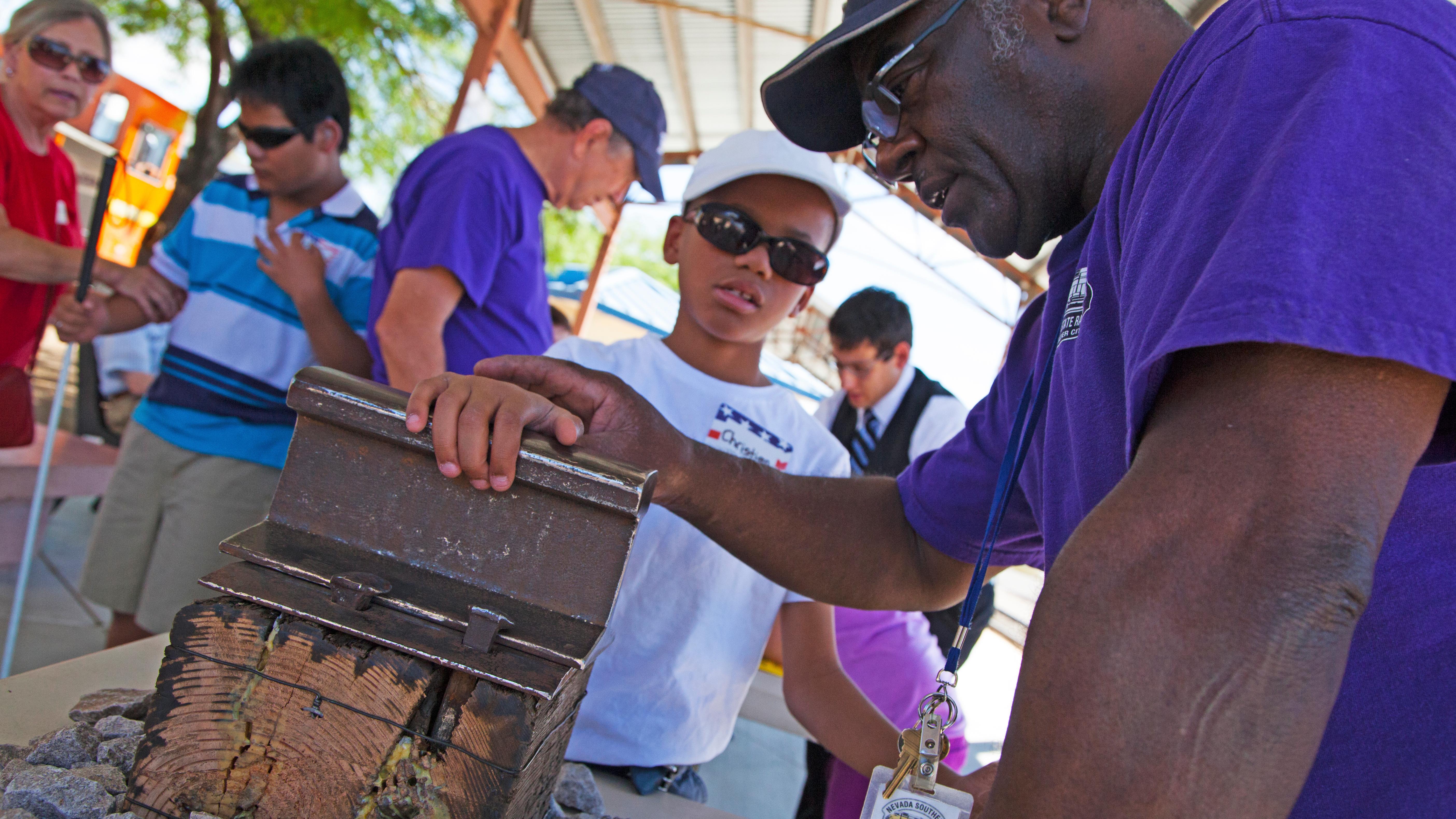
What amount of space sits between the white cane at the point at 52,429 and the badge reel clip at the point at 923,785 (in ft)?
8.14

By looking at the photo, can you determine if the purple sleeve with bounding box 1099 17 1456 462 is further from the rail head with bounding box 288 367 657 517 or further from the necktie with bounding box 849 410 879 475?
the necktie with bounding box 849 410 879 475

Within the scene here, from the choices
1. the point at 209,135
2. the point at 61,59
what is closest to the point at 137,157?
the point at 209,135

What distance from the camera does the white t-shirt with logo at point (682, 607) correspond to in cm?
181

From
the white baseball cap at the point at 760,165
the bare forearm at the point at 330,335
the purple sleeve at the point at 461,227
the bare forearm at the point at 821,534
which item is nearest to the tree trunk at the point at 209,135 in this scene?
the bare forearm at the point at 330,335

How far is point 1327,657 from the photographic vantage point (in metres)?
0.58

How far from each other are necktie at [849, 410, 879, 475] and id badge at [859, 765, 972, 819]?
108 inches

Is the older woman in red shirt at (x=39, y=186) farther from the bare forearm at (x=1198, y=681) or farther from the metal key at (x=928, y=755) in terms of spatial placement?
the bare forearm at (x=1198, y=681)

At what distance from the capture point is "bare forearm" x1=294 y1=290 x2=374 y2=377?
9.10ft

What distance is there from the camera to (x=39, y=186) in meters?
3.21

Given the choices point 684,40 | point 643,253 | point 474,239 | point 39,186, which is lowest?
point 39,186

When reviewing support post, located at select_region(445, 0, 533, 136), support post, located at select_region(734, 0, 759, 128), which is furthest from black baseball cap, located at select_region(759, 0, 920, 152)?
support post, located at select_region(734, 0, 759, 128)

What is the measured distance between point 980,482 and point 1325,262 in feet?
3.26

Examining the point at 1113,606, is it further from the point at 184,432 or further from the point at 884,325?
the point at 884,325

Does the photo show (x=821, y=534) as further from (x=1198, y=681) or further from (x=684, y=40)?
(x=684, y=40)
